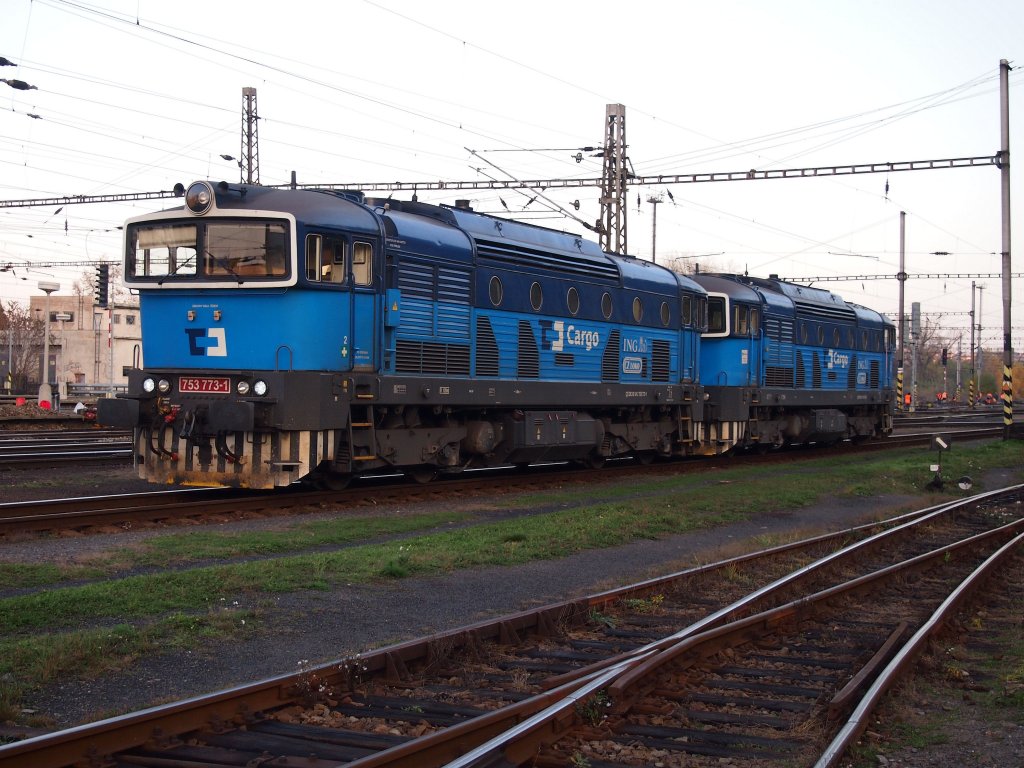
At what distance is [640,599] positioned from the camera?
33.0 ft

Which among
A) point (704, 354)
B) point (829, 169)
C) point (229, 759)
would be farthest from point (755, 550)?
point (829, 169)

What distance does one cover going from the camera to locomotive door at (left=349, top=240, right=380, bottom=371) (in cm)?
1573

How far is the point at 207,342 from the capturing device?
50.6 feet

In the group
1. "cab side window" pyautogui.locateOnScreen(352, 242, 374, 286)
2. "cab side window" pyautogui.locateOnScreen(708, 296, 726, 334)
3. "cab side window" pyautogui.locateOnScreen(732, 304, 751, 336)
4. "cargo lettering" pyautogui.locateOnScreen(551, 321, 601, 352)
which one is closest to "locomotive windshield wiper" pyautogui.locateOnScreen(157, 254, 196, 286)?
"cab side window" pyautogui.locateOnScreen(352, 242, 374, 286)

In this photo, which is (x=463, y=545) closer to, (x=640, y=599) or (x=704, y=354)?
(x=640, y=599)

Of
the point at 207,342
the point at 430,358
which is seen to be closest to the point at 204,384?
the point at 207,342

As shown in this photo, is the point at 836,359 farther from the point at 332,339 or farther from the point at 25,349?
the point at 25,349

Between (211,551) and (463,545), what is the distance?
9.33 ft

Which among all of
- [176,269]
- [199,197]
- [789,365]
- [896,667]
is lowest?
[896,667]

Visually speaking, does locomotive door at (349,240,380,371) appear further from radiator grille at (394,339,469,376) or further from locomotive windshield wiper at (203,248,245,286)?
locomotive windshield wiper at (203,248,245,286)

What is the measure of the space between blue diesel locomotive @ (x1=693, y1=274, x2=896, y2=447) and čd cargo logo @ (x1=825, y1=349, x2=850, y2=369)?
3cm

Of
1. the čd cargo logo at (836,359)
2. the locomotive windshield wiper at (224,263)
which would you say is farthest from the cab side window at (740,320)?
the locomotive windshield wiper at (224,263)

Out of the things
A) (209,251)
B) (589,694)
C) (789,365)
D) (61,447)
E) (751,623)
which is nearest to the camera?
(589,694)

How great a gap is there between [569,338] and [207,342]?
304 inches
